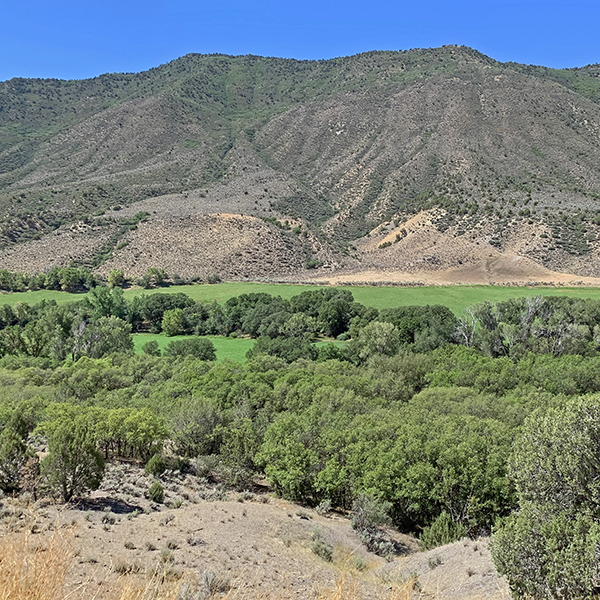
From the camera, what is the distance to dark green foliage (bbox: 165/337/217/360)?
197 ft

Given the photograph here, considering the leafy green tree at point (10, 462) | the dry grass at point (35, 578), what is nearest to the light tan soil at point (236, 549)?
the leafy green tree at point (10, 462)

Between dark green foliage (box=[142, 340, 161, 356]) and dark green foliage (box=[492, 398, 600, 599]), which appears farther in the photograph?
dark green foliage (box=[142, 340, 161, 356])

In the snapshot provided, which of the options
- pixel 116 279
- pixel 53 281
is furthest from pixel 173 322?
pixel 53 281

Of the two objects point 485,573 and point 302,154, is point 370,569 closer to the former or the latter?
point 485,573

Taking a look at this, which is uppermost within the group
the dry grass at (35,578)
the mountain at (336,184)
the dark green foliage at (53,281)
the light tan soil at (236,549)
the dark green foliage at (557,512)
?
the mountain at (336,184)

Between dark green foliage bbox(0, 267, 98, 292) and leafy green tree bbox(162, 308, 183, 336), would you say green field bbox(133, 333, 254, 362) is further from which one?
dark green foliage bbox(0, 267, 98, 292)

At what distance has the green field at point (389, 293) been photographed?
82.3 meters

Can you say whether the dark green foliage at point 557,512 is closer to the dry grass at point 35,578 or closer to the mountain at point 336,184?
the dry grass at point 35,578

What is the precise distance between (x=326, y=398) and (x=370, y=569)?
17.6m

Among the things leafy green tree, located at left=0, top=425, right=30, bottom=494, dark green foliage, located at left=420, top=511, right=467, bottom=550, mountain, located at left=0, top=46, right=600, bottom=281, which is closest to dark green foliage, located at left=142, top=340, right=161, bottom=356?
leafy green tree, located at left=0, top=425, right=30, bottom=494

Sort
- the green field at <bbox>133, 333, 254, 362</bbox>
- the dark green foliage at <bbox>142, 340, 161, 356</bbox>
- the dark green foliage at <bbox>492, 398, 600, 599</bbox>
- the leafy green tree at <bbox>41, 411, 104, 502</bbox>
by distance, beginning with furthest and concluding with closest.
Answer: the green field at <bbox>133, 333, 254, 362</bbox>, the dark green foliage at <bbox>142, 340, 161, 356</bbox>, the leafy green tree at <bbox>41, 411, 104, 502</bbox>, the dark green foliage at <bbox>492, 398, 600, 599</bbox>

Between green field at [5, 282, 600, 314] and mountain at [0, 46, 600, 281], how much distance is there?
38.2 ft

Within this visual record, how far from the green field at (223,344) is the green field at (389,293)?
1394 centimetres

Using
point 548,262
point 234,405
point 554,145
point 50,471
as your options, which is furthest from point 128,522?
point 554,145
